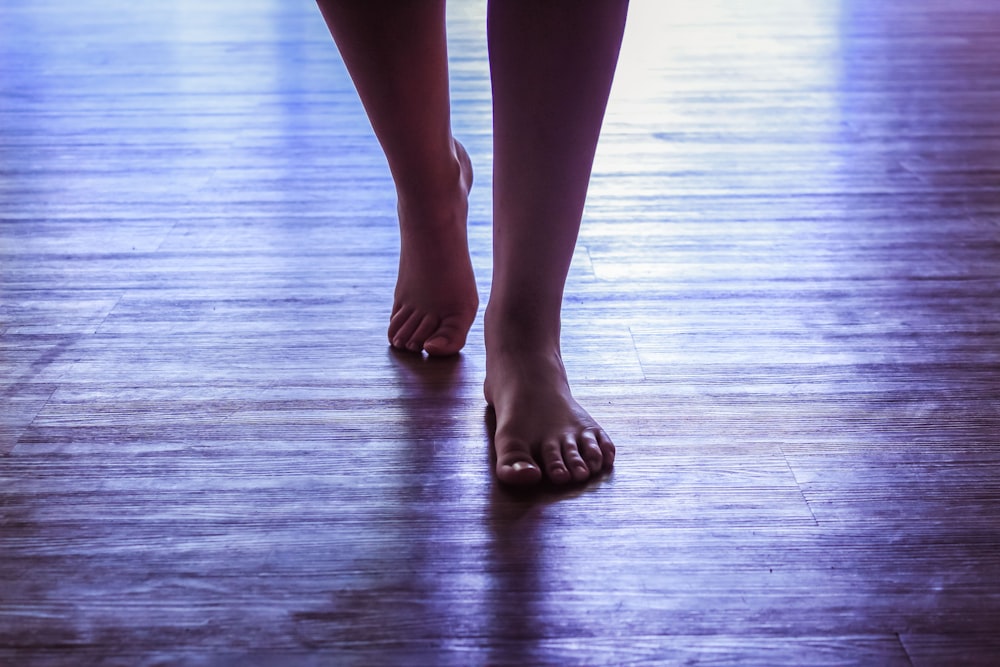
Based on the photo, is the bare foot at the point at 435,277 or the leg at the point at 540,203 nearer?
the leg at the point at 540,203

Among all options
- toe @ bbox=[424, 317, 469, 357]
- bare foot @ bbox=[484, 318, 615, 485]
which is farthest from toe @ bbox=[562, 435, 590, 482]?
toe @ bbox=[424, 317, 469, 357]

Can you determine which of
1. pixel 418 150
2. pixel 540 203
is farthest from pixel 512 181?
pixel 418 150

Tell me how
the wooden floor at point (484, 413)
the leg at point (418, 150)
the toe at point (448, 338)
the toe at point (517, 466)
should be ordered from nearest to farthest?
the wooden floor at point (484, 413) → the toe at point (517, 466) → the leg at point (418, 150) → the toe at point (448, 338)

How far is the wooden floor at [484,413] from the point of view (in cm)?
69

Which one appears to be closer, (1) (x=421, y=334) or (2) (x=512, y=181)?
(2) (x=512, y=181)

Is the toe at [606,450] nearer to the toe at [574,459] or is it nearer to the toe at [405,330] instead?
the toe at [574,459]

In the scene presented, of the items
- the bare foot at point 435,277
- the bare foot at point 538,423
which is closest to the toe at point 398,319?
the bare foot at point 435,277

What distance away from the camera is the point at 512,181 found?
898 millimetres

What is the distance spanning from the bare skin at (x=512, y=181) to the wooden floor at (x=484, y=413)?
0.05 meters

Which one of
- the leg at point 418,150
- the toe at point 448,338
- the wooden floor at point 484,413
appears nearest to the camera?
the wooden floor at point 484,413

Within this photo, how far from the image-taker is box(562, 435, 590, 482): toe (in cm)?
84

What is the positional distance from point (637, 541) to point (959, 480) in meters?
0.29

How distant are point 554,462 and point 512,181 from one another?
0.80ft

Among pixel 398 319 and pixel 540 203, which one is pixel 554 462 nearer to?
pixel 540 203
